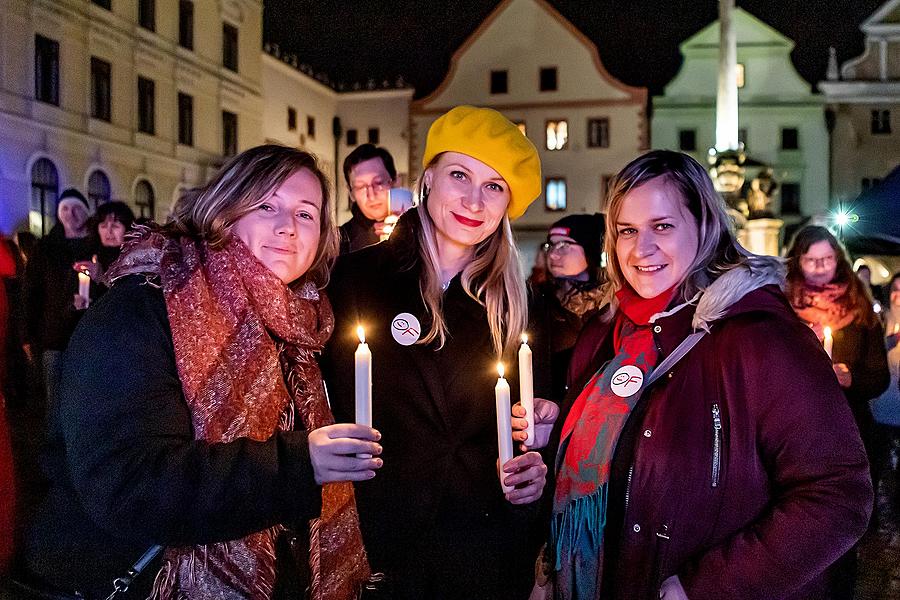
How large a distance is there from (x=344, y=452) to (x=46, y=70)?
21623 mm

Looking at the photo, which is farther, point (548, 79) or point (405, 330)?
point (548, 79)

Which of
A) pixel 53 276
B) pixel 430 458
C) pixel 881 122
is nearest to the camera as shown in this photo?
pixel 430 458

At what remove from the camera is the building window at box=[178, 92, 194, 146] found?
1029 inches

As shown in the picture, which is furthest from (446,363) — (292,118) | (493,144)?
(292,118)

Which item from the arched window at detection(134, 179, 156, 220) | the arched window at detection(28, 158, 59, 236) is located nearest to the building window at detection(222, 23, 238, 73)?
the arched window at detection(134, 179, 156, 220)

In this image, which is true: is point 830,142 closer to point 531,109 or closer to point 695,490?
point 531,109

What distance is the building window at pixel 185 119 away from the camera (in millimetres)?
26125

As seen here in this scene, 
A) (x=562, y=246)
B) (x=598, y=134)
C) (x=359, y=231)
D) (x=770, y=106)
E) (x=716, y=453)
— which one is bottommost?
(x=716, y=453)

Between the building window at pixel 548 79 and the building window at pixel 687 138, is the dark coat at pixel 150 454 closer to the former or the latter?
the building window at pixel 548 79

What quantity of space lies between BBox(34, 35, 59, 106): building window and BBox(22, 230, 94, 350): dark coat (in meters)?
14.3

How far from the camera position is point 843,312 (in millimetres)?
5289

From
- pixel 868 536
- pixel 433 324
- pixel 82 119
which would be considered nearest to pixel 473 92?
pixel 82 119

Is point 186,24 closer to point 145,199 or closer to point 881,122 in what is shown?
point 145,199

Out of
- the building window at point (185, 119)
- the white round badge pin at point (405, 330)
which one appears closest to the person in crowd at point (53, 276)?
the white round badge pin at point (405, 330)
